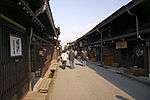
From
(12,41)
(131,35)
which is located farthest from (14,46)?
(131,35)

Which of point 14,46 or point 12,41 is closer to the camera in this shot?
point 12,41

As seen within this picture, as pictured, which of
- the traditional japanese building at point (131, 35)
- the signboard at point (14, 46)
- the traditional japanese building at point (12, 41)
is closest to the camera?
the traditional japanese building at point (12, 41)

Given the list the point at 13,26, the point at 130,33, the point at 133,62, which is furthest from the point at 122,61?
the point at 13,26

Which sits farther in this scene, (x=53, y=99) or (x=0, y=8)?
(x=53, y=99)

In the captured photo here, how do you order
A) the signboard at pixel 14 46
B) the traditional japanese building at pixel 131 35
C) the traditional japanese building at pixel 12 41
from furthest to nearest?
1. the traditional japanese building at pixel 131 35
2. the signboard at pixel 14 46
3. the traditional japanese building at pixel 12 41

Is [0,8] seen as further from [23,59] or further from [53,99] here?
[53,99]

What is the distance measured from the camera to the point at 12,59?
28.8 ft

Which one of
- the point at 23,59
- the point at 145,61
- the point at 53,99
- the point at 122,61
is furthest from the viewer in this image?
the point at 122,61

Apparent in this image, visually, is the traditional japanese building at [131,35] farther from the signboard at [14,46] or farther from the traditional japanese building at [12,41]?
the signboard at [14,46]

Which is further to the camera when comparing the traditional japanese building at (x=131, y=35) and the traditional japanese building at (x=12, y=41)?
the traditional japanese building at (x=131, y=35)

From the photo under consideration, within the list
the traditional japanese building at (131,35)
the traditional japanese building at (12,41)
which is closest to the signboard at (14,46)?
the traditional japanese building at (12,41)

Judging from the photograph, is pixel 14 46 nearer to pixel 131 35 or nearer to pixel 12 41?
pixel 12 41

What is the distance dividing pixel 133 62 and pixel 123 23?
360 cm

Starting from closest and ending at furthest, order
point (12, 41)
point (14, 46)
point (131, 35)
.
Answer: point (12, 41) < point (14, 46) < point (131, 35)
